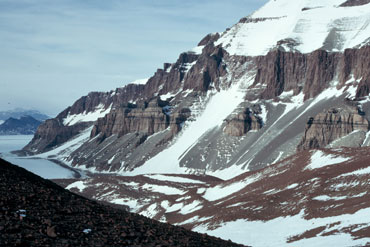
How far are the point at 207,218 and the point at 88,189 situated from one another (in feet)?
285

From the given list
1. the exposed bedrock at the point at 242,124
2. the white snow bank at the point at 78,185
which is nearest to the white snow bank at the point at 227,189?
the white snow bank at the point at 78,185

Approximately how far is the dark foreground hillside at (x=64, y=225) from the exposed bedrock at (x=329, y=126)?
133m

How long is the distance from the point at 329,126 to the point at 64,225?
14214 cm

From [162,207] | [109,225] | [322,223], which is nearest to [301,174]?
[322,223]

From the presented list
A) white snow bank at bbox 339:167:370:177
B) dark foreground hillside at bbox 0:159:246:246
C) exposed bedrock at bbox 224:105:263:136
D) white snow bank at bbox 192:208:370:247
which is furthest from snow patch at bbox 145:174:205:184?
dark foreground hillside at bbox 0:159:246:246

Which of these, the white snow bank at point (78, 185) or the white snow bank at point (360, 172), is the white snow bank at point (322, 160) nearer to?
the white snow bank at point (360, 172)

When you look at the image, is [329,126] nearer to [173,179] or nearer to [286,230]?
[173,179]

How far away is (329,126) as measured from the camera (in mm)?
153375

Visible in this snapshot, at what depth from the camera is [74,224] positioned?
2061 centimetres

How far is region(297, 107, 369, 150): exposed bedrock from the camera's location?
148750 millimetres

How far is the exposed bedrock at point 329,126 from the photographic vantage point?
488 ft

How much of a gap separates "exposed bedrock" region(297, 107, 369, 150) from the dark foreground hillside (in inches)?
5244

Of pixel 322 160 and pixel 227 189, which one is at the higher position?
pixel 322 160

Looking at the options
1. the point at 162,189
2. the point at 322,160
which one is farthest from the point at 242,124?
the point at 322,160
